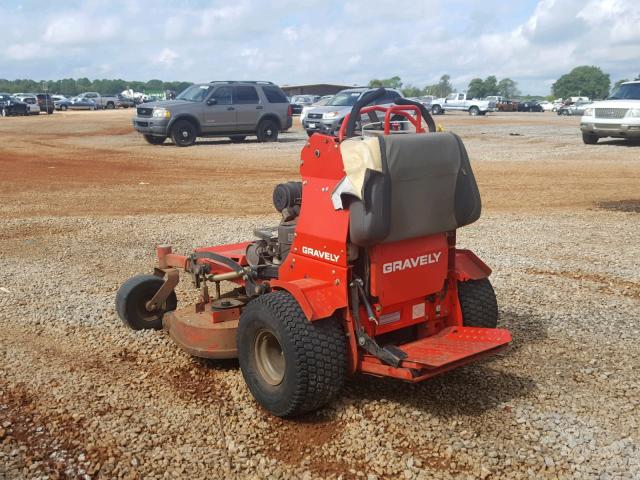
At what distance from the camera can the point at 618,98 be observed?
19438mm

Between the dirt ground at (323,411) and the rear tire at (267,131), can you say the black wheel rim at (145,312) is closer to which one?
the dirt ground at (323,411)

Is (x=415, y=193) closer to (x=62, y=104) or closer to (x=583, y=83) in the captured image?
(x=62, y=104)

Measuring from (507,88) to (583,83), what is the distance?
13.5 meters

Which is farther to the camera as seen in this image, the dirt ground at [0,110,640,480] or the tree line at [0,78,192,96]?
the tree line at [0,78,192,96]

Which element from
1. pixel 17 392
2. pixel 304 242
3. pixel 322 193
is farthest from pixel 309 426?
pixel 17 392

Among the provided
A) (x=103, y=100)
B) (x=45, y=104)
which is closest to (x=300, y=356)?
(x=45, y=104)

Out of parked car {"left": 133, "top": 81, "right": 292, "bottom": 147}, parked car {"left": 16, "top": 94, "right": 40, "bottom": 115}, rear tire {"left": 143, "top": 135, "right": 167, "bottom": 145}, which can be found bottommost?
rear tire {"left": 143, "top": 135, "right": 167, "bottom": 145}

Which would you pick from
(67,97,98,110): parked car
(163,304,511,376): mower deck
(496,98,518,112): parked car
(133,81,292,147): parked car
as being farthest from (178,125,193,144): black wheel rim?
(496,98,518,112): parked car

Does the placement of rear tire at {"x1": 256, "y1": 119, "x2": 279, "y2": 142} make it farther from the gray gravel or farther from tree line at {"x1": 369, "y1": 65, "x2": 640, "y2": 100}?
tree line at {"x1": 369, "y1": 65, "x2": 640, "y2": 100}

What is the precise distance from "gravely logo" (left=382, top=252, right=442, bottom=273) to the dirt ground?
839 mm

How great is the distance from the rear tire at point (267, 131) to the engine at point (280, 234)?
17003 millimetres

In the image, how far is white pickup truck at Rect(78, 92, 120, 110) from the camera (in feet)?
195

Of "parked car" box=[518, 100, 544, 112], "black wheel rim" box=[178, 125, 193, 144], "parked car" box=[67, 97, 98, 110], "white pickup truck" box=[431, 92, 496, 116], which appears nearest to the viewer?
"black wheel rim" box=[178, 125, 193, 144]

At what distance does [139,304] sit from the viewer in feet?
17.8
